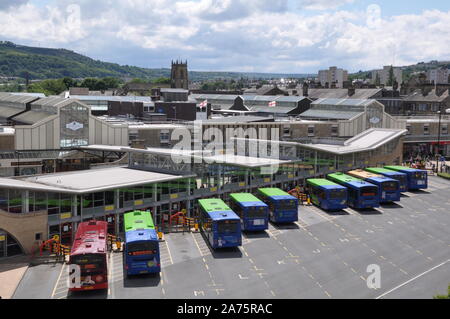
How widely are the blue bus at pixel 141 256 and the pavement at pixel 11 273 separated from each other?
7743 millimetres

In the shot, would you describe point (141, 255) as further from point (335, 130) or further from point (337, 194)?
point (335, 130)

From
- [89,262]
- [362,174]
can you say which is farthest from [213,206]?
[362,174]

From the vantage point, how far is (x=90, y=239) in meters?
36.0

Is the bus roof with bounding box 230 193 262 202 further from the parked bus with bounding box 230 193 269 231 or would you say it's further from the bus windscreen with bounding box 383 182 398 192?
the bus windscreen with bounding box 383 182 398 192

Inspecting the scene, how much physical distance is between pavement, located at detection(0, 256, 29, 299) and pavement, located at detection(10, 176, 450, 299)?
0.54 metres

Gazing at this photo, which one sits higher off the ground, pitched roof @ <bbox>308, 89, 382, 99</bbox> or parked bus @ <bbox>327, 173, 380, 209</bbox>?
pitched roof @ <bbox>308, 89, 382, 99</bbox>

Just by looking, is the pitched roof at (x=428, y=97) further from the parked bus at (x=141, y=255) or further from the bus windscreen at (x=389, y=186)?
the parked bus at (x=141, y=255)

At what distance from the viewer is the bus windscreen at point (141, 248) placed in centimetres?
3603

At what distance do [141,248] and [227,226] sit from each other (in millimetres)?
9263

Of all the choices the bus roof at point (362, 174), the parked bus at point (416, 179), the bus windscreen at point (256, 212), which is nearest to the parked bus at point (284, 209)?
the bus windscreen at point (256, 212)

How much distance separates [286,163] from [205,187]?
533 inches

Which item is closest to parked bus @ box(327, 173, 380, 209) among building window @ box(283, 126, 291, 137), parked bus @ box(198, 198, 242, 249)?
parked bus @ box(198, 198, 242, 249)

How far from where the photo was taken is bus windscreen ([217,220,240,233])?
42938 mm

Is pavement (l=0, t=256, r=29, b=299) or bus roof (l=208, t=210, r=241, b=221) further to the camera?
bus roof (l=208, t=210, r=241, b=221)
